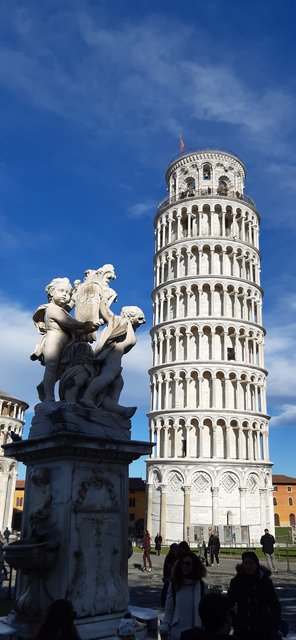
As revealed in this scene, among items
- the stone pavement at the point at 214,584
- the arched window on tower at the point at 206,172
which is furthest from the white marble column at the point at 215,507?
the arched window on tower at the point at 206,172

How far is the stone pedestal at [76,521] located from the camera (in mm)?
6375

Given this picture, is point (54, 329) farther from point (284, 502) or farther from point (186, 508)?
point (284, 502)

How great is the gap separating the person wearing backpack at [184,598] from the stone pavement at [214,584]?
3.87 meters

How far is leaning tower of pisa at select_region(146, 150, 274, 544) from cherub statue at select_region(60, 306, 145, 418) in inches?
1641

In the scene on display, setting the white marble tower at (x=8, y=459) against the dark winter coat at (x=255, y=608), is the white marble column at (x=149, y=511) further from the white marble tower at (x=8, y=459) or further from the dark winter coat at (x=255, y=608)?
the dark winter coat at (x=255, y=608)

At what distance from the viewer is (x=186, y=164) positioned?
6300cm

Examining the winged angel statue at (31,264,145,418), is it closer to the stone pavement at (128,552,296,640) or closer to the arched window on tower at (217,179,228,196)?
the stone pavement at (128,552,296,640)

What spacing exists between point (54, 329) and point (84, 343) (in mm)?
489

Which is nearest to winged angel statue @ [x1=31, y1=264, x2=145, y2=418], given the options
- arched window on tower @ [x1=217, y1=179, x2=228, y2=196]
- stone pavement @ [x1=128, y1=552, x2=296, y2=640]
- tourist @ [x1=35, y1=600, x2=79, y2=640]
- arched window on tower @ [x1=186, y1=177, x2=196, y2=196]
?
tourist @ [x1=35, y1=600, x2=79, y2=640]

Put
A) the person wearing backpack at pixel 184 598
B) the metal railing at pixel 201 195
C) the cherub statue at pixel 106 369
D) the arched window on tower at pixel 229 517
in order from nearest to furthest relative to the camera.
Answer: the person wearing backpack at pixel 184 598, the cherub statue at pixel 106 369, the arched window on tower at pixel 229 517, the metal railing at pixel 201 195

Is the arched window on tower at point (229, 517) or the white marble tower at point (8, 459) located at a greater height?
the white marble tower at point (8, 459)

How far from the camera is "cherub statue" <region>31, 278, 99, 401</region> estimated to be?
7.62 meters

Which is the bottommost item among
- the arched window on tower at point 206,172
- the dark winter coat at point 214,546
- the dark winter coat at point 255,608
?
the dark winter coat at point 214,546

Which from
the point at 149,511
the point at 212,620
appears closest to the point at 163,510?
the point at 149,511
